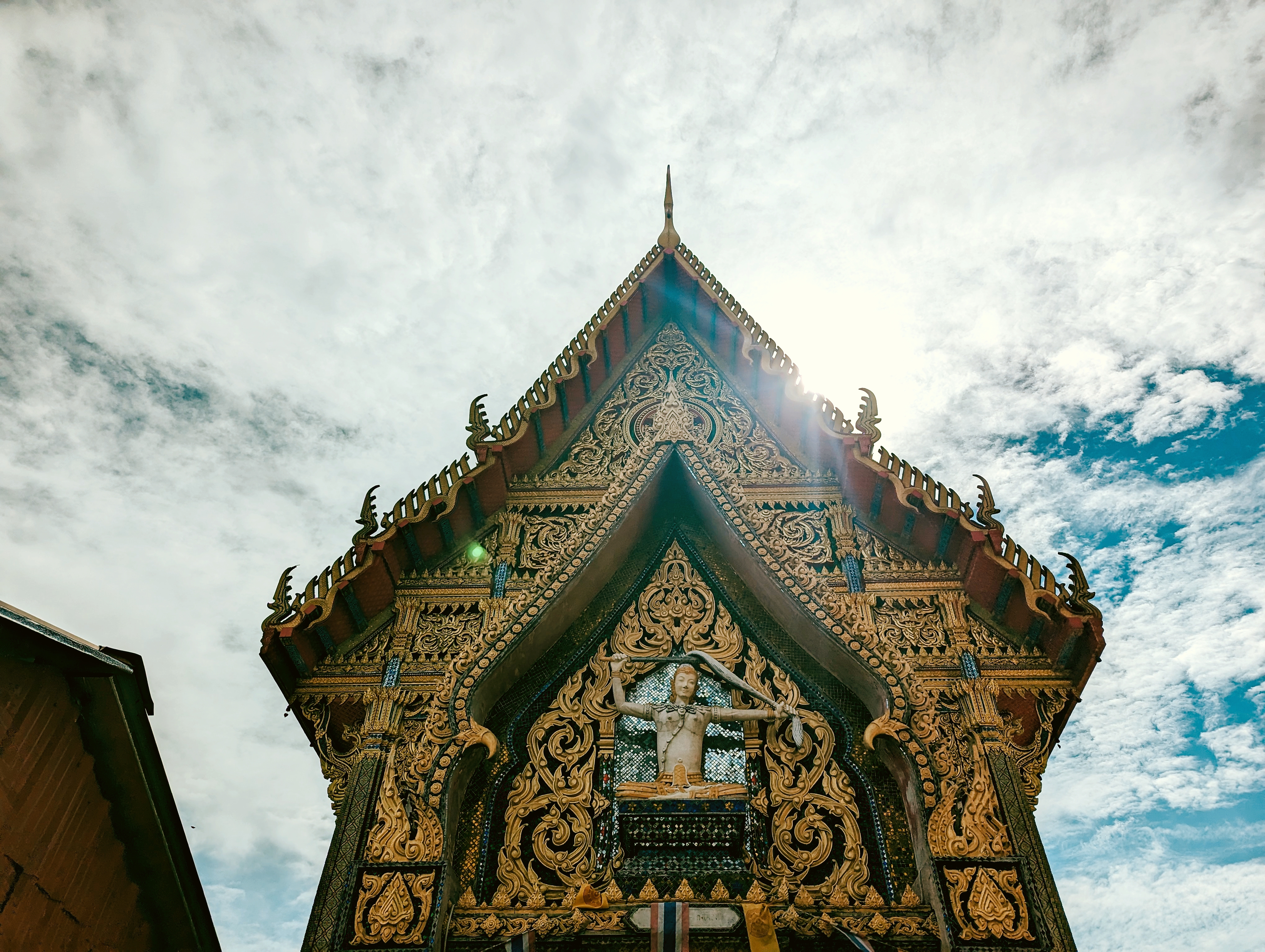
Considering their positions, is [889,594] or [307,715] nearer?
[307,715]

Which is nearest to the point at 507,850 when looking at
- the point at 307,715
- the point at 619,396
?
the point at 307,715

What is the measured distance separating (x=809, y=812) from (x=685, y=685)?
1371 millimetres

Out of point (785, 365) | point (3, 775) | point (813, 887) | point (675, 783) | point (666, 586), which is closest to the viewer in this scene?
point (3, 775)

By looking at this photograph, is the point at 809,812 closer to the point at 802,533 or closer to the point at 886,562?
the point at 886,562

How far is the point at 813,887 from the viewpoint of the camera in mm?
5930

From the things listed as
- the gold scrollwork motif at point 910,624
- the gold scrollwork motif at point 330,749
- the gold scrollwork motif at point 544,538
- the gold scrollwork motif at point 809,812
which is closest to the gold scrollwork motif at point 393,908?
the gold scrollwork motif at point 330,749

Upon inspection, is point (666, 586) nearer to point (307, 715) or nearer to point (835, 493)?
point (835, 493)

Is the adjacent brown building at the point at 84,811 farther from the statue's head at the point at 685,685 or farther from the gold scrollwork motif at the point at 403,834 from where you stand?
the statue's head at the point at 685,685

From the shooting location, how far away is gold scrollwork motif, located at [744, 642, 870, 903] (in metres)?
5.98

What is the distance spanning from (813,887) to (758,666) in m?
1.91

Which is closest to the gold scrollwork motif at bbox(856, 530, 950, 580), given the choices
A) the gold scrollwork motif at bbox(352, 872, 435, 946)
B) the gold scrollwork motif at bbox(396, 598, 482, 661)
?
the gold scrollwork motif at bbox(396, 598, 482, 661)

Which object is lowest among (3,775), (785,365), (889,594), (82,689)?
(3,775)

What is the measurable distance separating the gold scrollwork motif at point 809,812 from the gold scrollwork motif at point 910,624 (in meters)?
0.93

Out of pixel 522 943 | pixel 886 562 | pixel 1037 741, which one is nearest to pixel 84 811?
pixel 522 943
